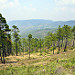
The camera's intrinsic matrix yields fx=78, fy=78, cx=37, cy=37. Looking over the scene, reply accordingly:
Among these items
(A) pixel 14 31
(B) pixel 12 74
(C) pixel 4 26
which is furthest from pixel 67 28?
(B) pixel 12 74

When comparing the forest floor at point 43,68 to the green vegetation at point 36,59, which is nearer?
the forest floor at point 43,68

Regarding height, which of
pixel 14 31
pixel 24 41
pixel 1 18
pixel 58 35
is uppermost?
pixel 1 18

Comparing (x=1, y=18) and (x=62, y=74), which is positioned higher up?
(x=1, y=18)

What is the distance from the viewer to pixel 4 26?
73.8ft

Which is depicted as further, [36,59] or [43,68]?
[36,59]

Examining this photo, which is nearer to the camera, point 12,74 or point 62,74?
point 62,74

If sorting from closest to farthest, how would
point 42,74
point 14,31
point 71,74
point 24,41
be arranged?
point 71,74 → point 42,74 → point 14,31 → point 24,41

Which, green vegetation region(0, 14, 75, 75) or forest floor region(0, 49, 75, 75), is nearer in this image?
forest floor region(0, 49, 75, 75)

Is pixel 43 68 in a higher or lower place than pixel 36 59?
higher

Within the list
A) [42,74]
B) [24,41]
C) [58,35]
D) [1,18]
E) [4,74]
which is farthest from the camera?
[24,41]

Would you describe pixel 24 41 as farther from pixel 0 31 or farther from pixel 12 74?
pixel 12 74

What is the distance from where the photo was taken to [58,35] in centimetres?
4825

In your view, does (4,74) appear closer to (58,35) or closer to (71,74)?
(71,74)

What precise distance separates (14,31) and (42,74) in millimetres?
26851
